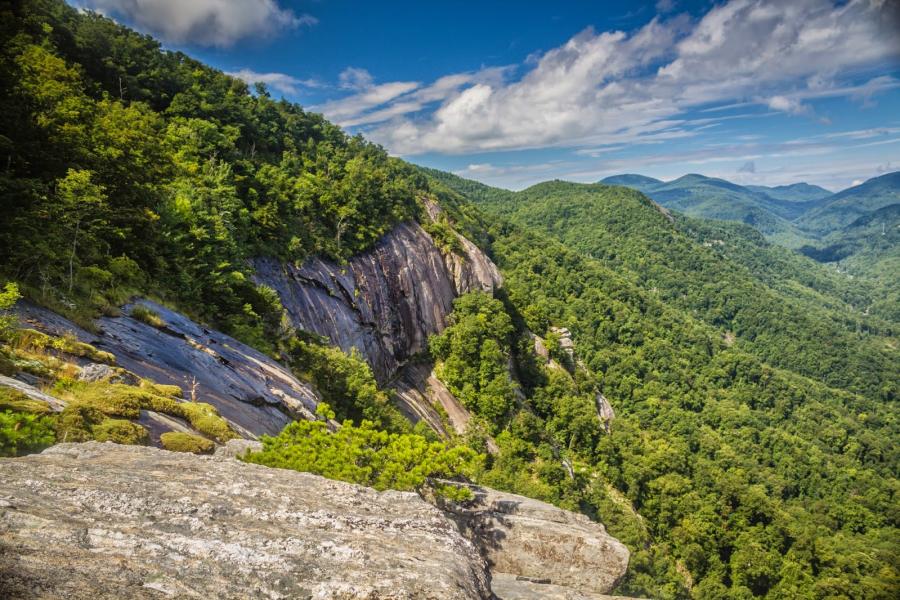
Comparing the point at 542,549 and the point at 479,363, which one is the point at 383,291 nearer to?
the point at 479,363

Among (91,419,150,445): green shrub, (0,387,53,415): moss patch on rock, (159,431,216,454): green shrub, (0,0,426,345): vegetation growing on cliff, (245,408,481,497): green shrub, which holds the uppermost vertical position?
(0,0,426,345): vegetation growing on cliff

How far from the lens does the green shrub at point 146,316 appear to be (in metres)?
16.7

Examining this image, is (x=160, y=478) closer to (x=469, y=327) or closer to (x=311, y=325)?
(x=311, y=325)

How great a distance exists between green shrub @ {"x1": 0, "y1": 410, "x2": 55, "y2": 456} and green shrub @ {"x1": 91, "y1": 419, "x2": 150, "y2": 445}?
931mm

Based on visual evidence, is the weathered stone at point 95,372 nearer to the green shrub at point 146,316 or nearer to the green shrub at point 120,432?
the green shrub at point 120,432

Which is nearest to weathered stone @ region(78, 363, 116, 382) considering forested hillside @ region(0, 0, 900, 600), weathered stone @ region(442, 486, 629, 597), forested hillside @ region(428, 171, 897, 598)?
forested hillside @ region(0, 0, 900, 600)

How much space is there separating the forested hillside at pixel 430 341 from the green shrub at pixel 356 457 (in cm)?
7

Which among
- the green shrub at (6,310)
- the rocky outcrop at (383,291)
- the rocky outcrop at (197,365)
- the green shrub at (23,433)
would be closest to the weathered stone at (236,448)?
the rocky outcrop at (197,365)

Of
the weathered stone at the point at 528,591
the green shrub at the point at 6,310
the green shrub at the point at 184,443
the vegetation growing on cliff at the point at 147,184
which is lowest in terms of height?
the weathered stone at the point at 528,591

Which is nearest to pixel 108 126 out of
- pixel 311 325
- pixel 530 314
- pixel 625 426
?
pixel 311 325

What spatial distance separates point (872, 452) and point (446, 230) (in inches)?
4271

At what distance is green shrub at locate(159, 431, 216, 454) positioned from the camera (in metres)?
10.5

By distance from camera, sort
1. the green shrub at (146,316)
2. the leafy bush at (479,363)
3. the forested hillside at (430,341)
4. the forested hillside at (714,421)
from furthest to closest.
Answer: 1. the forested hillside at (714,421)
2. the leafy bush at (479,363)
3. the green shrub at (146,316)
4. the forested hillside at (430,341)

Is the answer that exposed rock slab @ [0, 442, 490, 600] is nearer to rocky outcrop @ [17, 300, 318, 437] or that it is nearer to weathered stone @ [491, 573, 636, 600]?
weathered stone @ [491, 573, 636, 600]
